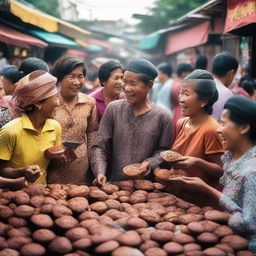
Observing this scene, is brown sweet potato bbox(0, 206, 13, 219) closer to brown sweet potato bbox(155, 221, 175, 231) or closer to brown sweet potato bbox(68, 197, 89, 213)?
brown sweet potato bbox(68, 197, 89, 213)

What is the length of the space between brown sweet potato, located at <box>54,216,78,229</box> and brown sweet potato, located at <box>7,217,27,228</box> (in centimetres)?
19

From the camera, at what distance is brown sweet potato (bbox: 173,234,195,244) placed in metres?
2.49

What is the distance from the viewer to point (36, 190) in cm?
297

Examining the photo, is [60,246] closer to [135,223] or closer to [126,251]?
[126,251]

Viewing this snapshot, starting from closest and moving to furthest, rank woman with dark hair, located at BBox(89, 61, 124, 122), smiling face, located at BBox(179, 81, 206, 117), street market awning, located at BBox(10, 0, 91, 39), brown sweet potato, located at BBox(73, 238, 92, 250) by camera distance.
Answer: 1. brown sweet potato, located at BBox(73, 238, 92, 250)
2. smiling face, located at BBox(179, 81, 206, 117)
3. woman with dark hair, located at BBox(89, 61, 124, 122)
4. street market awning, located at BBox(10, 0, 91, 39)

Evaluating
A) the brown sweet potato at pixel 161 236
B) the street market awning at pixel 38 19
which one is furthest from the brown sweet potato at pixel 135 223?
the street market awning at pixel 38 19

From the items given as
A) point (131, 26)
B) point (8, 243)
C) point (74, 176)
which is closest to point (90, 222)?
Result: point (8, 243)

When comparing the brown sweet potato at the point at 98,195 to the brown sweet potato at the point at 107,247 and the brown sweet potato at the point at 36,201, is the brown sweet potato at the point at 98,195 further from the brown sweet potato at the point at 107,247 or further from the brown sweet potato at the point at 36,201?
the brown sweet potato at the point at 107,247

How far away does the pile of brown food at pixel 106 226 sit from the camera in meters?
2.38

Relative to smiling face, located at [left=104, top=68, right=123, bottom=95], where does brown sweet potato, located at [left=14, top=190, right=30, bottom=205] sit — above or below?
below

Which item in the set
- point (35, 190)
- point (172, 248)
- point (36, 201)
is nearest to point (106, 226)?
point (172, 248)

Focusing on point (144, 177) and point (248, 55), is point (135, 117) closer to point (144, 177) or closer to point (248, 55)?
point (144, 177)

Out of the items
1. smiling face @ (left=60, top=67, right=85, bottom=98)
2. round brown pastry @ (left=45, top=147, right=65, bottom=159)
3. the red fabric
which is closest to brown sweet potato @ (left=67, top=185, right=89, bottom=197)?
round brown pastry @ (left=45, top=147, right=65, bottom=159)

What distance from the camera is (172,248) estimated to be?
2398mm
